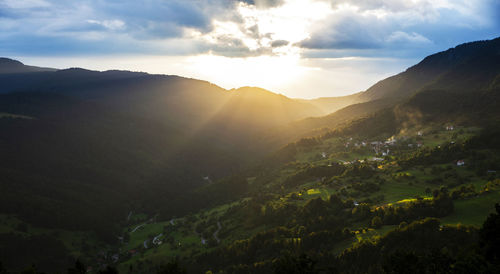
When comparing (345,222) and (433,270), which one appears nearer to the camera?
(433,270)

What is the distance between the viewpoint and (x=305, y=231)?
4550 inches

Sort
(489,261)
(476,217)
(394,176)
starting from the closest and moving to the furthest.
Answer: (489,261), (476,217), (394,176)

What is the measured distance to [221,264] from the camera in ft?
389

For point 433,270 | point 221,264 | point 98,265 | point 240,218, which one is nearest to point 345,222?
point 221,264

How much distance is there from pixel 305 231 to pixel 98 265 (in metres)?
119

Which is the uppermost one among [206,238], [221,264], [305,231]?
[305,231]

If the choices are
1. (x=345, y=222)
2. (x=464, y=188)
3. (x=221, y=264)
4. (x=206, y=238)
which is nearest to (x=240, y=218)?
(x=206, y=238)

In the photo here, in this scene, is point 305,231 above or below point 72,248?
above

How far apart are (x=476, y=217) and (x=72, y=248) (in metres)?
204

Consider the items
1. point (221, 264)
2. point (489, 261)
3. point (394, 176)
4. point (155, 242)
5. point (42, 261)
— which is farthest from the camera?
point (155, 242)

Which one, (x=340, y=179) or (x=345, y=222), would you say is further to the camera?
(x=340, y=179)

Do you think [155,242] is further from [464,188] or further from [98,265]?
[464,188]

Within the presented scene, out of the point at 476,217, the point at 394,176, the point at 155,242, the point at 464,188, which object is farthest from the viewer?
the point at 155,242

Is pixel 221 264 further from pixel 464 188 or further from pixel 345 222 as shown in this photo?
pixel 464 188
